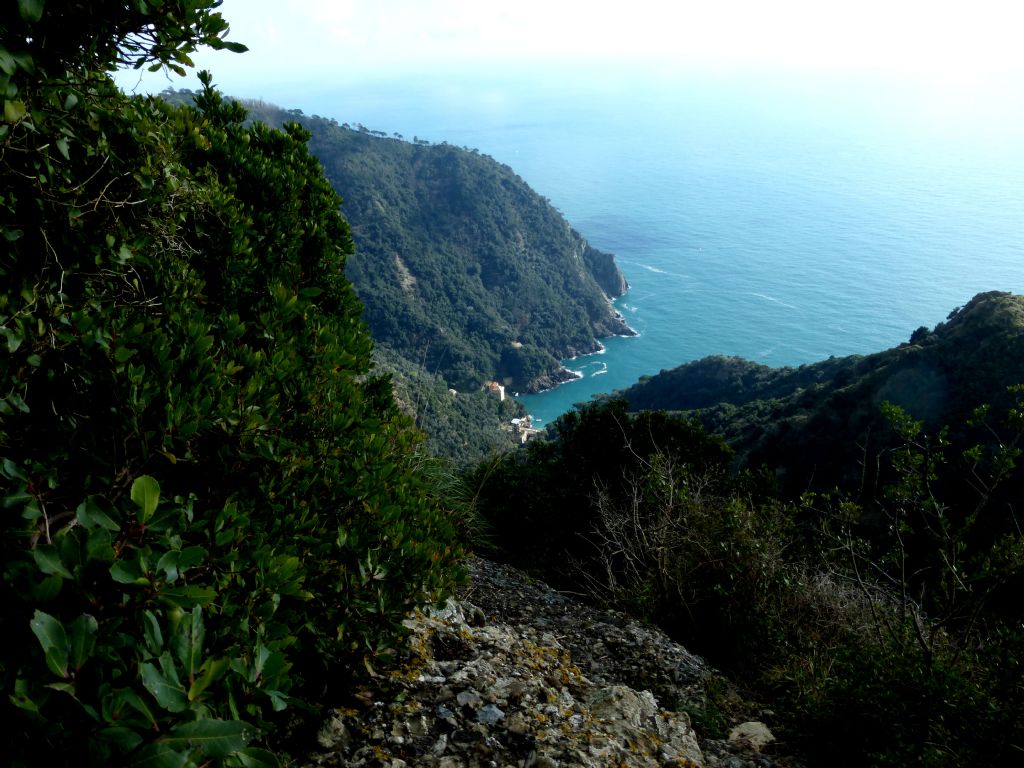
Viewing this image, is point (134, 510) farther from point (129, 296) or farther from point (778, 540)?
point (778, 540)

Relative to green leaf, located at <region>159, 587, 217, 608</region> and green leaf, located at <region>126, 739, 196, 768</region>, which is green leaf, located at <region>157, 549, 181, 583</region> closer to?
green leaf, located at <region>159, 587, 217, 608</region>

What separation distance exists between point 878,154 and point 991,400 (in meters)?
210

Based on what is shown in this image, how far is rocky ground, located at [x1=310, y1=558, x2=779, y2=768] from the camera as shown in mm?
2592

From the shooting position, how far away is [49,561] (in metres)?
1.28

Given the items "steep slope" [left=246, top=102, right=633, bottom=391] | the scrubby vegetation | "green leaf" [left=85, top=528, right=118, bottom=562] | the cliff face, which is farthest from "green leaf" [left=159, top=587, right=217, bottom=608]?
the cliff face

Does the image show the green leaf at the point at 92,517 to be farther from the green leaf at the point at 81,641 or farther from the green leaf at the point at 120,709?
the green leaf at the point at 120,709

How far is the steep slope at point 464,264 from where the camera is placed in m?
83.8

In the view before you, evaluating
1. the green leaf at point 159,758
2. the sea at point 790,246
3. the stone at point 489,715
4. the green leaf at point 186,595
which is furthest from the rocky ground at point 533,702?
the sea at point 790,246

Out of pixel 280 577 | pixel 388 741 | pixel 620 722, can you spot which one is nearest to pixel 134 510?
pixel 280 577

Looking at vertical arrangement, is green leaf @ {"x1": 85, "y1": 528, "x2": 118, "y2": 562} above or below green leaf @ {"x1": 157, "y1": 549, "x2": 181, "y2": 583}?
above

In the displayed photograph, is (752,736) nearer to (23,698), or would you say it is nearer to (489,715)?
(489,715)

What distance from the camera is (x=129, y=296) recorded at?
7.77 ft

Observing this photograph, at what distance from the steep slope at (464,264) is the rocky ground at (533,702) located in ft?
234

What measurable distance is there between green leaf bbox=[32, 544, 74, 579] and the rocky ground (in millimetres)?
1495
